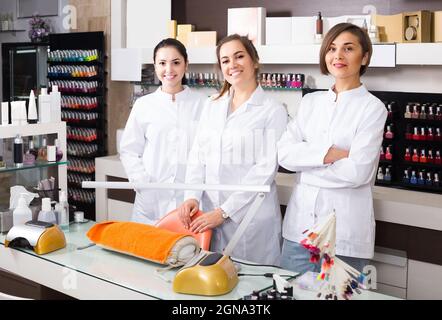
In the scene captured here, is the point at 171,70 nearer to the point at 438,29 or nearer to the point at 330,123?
the point at 330,123

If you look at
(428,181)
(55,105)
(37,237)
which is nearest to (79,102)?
(55,105)

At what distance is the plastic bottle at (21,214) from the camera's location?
261 cm

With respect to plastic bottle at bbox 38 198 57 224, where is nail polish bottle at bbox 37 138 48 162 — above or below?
above

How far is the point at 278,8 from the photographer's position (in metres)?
4.55

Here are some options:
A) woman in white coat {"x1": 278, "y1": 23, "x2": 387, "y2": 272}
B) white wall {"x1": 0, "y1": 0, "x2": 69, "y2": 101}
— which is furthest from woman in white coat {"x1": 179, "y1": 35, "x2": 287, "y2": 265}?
white wall {"x1": 0, "y1": 0, "x2": 69, "y2": 101}

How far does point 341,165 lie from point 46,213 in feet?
4.32

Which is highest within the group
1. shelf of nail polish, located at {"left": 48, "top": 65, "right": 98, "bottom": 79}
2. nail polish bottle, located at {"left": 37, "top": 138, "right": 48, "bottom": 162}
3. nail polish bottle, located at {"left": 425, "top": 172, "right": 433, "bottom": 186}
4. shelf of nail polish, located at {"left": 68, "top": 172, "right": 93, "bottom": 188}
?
shelf of nail polish, located at {"left": 48, "top": 65, "right": 98, "bottom": 79}

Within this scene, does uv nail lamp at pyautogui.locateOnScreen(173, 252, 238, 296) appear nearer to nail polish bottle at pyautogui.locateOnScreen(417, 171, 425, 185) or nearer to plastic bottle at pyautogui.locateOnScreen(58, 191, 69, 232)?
plastic bottle at pyautogui.locateOnScreen(58, 191, 69, 232)

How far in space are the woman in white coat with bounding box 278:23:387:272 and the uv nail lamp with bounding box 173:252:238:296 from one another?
72 cm

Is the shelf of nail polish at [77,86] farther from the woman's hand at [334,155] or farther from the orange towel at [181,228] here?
the woman's hand at [334,155]

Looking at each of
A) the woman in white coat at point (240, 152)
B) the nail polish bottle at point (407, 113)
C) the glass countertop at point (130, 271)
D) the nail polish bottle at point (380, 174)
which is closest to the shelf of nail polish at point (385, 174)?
the nail polish bottle at point (380, 174)

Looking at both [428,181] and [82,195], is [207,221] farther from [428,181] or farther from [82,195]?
[82,195]

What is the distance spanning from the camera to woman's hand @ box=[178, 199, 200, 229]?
260cm
